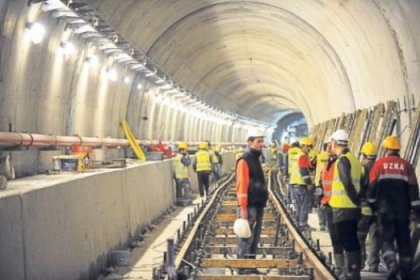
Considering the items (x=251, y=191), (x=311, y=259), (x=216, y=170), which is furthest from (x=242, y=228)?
(x=216, y=170)

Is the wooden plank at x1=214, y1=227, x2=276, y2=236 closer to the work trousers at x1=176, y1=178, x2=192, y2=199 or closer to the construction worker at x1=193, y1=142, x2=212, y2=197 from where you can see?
the work trousers at x1=176, y1=178, x2=192, y2=199

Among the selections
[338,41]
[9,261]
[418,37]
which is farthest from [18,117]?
[338,41]

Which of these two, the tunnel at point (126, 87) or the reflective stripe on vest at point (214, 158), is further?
the reflective stripe on vest at point (214, 158)

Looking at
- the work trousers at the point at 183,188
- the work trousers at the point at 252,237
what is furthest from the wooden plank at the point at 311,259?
the work trousers at the point at 183,188

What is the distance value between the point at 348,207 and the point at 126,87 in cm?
1076

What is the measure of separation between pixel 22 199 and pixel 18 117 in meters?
4.52

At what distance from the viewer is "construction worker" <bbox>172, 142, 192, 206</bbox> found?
58.7 feet

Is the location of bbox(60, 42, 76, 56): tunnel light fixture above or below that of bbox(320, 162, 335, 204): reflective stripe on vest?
above

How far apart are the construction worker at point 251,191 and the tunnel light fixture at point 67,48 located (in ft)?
15.0

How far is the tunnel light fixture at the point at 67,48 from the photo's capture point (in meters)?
11.5

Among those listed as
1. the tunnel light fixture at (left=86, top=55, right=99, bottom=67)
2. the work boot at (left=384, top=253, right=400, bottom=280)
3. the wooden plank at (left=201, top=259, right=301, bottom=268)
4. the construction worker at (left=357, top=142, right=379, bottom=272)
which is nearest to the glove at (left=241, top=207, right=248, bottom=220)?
the wooden plank at (left=201, top=259, right=301, bottom=268)

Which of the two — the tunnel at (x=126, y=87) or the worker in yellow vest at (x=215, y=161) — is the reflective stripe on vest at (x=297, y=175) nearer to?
the tunnel at (x=126, y=87)

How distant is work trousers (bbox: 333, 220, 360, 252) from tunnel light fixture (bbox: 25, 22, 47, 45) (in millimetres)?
5004

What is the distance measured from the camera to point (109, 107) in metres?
16.4
